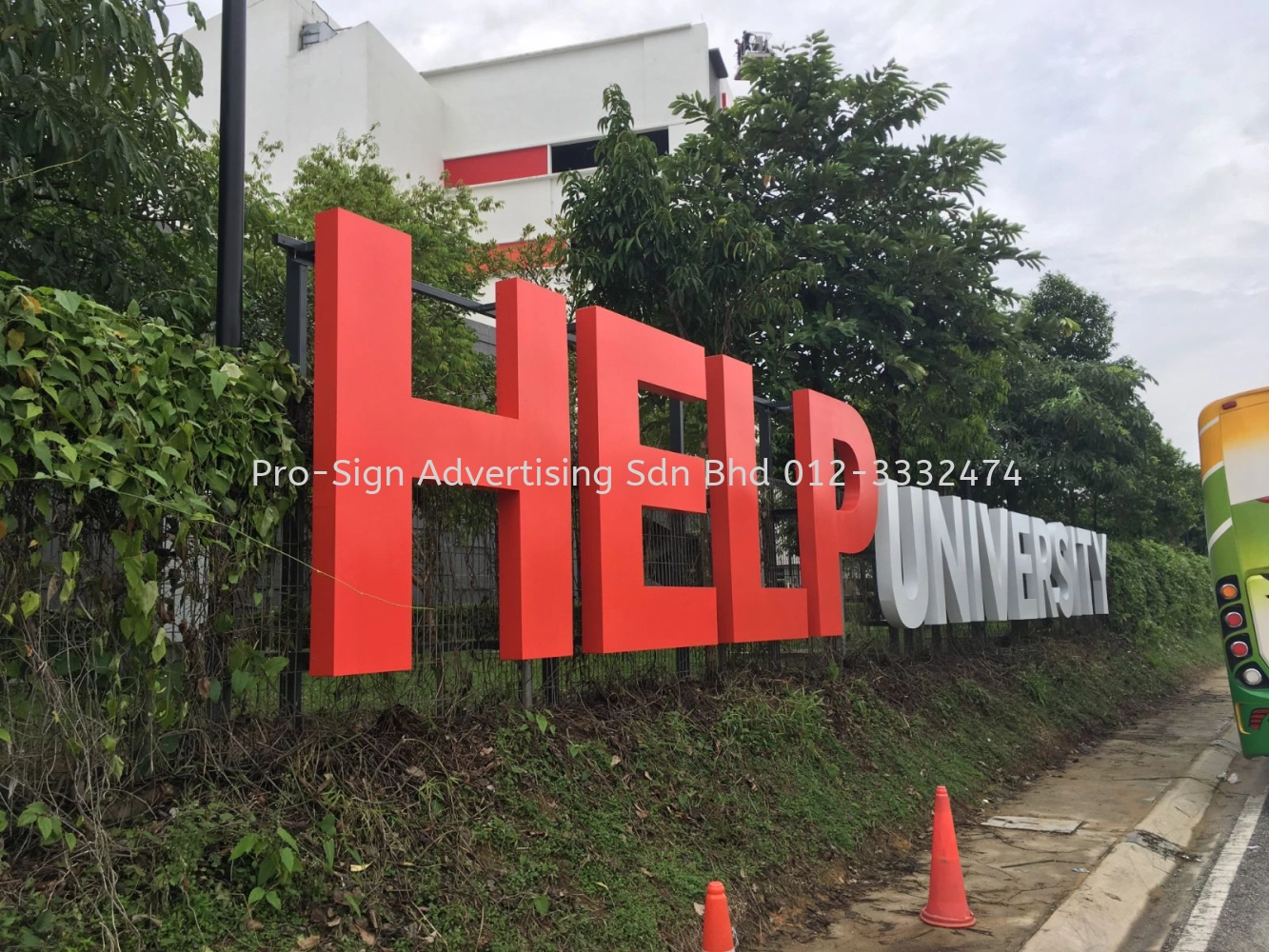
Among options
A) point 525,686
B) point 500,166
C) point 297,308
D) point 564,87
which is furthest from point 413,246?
point 564,87

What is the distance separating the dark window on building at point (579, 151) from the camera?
111 feet

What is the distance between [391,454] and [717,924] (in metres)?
2.82

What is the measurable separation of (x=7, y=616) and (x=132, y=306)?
1.41 m

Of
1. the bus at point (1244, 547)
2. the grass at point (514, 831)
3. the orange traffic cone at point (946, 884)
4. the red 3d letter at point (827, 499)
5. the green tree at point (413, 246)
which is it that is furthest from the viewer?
the green tree at point (413, 246)

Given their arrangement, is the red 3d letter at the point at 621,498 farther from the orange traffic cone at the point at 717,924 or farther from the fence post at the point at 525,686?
the orange traffic cone at the point at 717,924

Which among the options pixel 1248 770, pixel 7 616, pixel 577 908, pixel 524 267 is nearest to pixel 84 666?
pixel 7 616

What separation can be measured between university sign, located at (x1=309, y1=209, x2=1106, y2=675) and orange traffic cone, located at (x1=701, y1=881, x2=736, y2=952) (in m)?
2.06

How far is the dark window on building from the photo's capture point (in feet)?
111

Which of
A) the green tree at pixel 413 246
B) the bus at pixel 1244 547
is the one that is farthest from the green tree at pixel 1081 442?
the bus at pixel 1244 547

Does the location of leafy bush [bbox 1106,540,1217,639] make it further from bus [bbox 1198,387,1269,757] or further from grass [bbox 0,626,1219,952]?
grass [bbox 0,626,1219,952]

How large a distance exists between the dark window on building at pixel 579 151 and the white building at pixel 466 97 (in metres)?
0.05

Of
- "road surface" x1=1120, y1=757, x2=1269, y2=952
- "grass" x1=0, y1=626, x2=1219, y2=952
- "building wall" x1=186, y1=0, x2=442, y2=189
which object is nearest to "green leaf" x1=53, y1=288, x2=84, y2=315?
"grass" x1=0, y1=626, x2=1219, y2=952

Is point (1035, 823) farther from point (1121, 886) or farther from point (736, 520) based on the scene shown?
point (736, 520)

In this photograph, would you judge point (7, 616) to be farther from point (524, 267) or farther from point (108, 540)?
point (524, 267)
